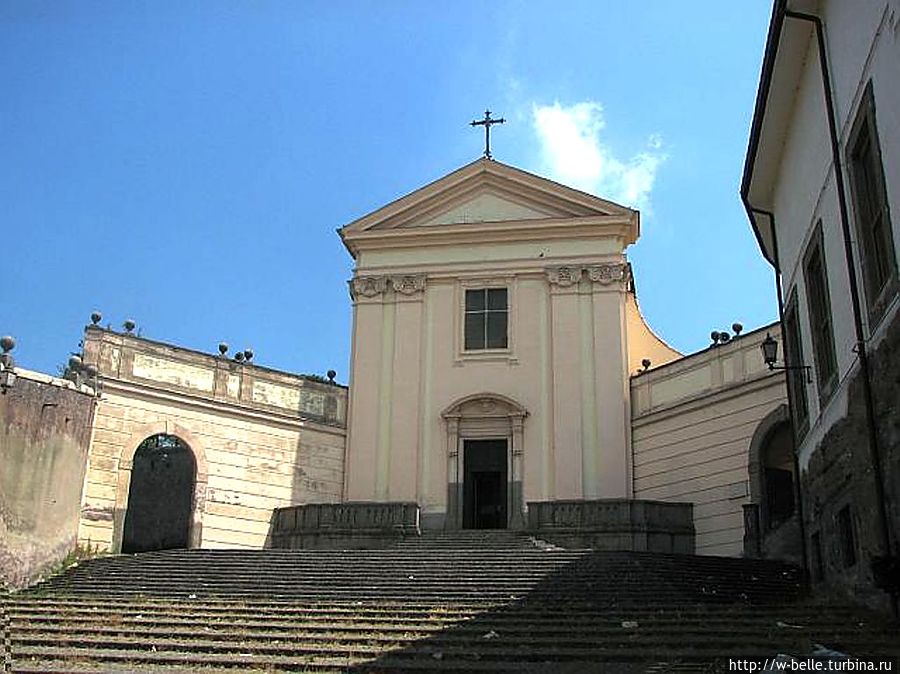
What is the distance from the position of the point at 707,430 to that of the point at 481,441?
20.5 feet

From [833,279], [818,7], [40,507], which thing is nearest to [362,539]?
[40,507]

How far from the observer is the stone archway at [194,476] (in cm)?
2338

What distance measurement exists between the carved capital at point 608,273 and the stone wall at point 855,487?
1393cm

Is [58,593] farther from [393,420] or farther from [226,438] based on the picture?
[393,420]

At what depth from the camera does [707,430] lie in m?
24.5

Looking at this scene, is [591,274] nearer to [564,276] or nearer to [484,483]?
[564,276]

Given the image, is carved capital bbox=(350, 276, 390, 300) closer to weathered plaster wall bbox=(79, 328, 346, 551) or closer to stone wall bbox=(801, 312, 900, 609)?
weathered plaster wall bbox=(79, 328, 346, 551)

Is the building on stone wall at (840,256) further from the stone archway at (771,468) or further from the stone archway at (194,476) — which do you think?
the stone archway at (194,476)

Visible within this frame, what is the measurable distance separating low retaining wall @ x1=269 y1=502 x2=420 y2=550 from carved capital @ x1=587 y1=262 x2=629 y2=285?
861 centimetres

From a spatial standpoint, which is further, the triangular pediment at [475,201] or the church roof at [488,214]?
the triangular pediment at [475,201]

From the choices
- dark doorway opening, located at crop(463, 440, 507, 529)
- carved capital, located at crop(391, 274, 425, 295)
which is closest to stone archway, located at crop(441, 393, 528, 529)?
dark doorway opening, located at crop(463, 440, 507, 529)

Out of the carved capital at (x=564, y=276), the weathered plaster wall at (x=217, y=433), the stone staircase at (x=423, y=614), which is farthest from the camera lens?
the carved capital at (x=564, y=276)

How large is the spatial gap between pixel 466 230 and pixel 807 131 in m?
16.2

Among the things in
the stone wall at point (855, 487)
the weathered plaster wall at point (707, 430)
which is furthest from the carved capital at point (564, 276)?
the stone wall at point (855, 487)
